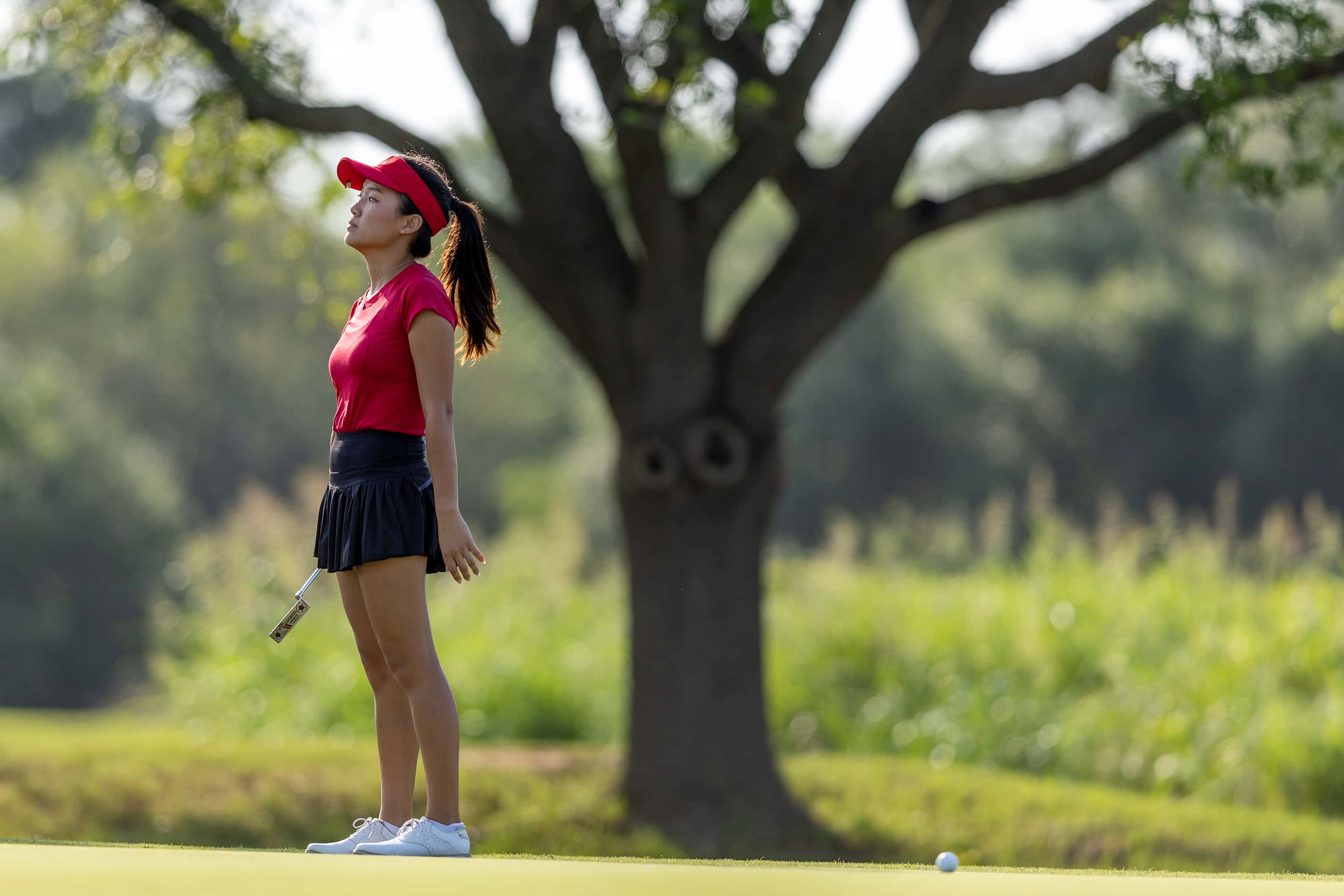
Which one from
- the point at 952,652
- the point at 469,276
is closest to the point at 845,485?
the point at 952,652

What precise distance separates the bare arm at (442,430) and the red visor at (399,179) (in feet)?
1.25

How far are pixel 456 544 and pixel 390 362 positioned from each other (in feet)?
1.75

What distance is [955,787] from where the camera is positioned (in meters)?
9.07

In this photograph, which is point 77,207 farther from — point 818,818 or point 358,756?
point 818,818

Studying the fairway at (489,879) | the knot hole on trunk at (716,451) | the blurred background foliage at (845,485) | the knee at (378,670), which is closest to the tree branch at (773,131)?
the knot hole on trunk at (716,451)

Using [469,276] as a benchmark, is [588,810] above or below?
below

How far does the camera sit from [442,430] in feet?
13.2

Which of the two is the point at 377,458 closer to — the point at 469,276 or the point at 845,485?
the point at 469,276

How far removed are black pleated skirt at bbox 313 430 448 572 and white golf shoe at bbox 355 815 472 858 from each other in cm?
68

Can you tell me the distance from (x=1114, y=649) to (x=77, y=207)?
3171 cm

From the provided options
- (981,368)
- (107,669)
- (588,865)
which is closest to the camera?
(588,865)

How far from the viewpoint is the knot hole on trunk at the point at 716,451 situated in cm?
787

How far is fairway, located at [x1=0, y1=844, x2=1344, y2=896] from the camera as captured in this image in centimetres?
342

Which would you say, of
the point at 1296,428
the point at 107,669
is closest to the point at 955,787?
the point at 107,669
